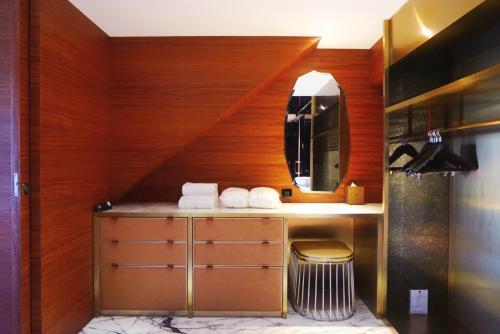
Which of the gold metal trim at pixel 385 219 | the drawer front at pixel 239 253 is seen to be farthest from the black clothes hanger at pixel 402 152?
the drawer front at pixel 239 253

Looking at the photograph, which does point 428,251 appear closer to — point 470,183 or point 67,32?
point 470,183

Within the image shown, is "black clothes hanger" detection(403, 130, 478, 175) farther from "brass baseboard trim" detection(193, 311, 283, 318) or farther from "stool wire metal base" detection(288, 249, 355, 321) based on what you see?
"brass baseboard trim" detection(193, 311, 283, 318)

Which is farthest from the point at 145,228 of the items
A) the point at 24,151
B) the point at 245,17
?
the point at 245,17

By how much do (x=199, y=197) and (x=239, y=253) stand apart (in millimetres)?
509

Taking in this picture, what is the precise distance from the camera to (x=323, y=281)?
2646mm

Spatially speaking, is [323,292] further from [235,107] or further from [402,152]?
[235,107]

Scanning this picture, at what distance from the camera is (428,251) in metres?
2.58

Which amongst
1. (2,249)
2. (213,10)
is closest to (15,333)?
(2,249)

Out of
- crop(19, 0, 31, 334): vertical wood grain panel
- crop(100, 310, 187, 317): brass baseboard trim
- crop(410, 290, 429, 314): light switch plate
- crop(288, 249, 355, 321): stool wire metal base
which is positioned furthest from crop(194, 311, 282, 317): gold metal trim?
crop(19, 0, 31, 334): vertical wood grain panel

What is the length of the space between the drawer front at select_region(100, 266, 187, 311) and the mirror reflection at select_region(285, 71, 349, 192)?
1.30 m

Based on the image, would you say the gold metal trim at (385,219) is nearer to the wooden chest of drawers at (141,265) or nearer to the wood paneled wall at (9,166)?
the wooden chest of drawers at (141,265)

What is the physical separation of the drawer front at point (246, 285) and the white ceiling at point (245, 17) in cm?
177

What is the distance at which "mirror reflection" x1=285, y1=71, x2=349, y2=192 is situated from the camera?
Answer: 3.12 meters

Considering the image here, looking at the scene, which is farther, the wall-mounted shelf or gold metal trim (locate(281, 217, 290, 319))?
gold metal trim (locate(281, 217, 290, 319))
